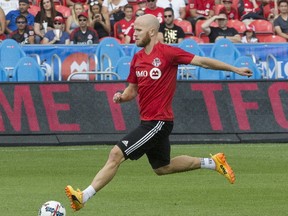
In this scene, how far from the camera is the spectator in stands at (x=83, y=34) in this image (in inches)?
970

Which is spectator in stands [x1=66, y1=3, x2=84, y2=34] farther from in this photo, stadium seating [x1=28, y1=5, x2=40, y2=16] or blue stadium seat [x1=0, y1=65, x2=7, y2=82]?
blue stadium seat [x1=0, y1=65, x2=7, y2=82]

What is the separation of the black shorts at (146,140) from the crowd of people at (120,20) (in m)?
12.3

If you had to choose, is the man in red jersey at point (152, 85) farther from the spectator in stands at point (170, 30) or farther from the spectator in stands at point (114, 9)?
the spectator in stands at point (114, 9)

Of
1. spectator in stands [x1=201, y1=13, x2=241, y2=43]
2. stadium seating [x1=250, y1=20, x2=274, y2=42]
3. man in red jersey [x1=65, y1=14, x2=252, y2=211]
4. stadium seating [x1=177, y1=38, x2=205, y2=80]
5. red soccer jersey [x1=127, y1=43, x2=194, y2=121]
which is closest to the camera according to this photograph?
man in red jersey [x1=65, y1=14, x2=252, y2=211]

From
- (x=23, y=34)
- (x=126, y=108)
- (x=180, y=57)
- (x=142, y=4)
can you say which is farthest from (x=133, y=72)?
(x=142, y=4)

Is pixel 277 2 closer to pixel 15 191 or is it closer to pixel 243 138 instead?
pixel 243 138

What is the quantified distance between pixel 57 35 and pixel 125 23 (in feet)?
6.01

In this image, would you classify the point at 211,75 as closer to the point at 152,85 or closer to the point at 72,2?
the point at 72,2

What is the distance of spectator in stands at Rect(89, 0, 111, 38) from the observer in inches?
1008

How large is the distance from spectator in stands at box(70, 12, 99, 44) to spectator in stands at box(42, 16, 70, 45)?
0.59ft

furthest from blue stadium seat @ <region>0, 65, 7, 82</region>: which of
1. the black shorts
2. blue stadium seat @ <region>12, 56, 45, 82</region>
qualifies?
the black shorts

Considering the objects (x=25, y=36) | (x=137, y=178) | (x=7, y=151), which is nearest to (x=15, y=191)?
(x=137, y=178)

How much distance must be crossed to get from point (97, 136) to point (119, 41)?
6031mm

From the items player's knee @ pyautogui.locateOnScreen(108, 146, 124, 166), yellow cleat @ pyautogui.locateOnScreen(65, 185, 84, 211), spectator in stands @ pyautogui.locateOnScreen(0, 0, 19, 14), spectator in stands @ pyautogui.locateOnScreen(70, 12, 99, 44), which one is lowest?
spectator in stands @ pyautogui.locateOnScreen(70, 12, 99, 44)
